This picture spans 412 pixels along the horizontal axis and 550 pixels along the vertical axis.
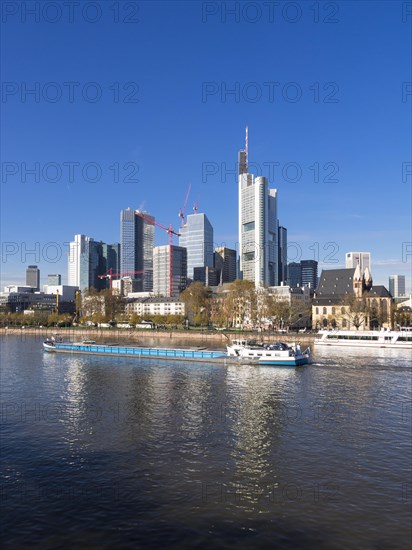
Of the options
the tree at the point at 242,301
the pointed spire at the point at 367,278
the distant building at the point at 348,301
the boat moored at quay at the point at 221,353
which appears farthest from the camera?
the pointed spire at the point at 367,278

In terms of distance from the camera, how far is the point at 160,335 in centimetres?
15888

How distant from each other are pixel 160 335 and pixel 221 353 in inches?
2912

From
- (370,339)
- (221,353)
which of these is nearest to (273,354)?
(221,353)

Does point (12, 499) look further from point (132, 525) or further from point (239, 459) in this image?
point (239, 459)

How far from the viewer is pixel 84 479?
26953 millimetres

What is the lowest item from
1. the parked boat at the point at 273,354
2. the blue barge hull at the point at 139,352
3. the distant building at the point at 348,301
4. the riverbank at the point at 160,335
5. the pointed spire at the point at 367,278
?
the riverbank at the point at 160,335

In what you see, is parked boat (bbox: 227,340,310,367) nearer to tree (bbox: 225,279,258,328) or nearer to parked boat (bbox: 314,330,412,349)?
parked boat (bbox: 314,330,412,349)

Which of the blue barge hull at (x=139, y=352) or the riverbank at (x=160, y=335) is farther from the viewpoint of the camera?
the riverbank at (x=160, y=335)

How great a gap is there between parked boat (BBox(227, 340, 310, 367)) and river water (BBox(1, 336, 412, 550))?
68.6 feet

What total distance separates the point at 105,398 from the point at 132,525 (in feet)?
96.0

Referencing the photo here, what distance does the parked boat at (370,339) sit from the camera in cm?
11050

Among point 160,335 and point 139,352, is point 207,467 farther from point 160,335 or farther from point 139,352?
point 160,335

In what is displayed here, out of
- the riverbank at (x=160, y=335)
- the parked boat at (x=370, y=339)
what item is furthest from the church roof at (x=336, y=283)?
the parked boat at (x=370, y=339)

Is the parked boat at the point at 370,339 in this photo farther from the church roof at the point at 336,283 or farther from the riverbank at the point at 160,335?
the church roof at the point at 336,283
